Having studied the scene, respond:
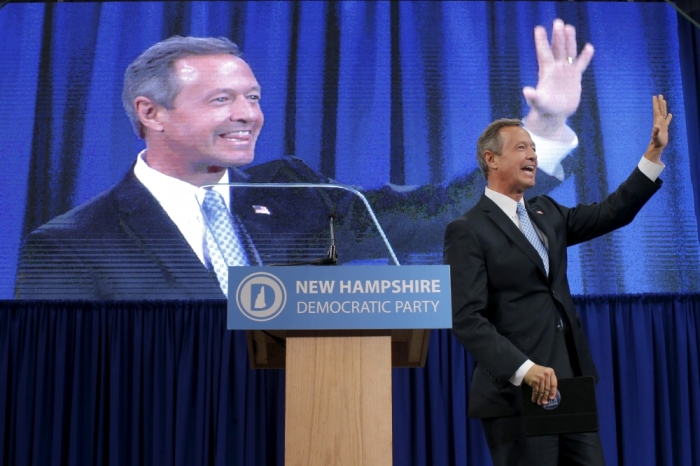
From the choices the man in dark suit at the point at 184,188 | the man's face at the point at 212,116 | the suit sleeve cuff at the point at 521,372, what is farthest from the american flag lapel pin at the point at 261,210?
the suit sleeve cuff at the point at 521,372

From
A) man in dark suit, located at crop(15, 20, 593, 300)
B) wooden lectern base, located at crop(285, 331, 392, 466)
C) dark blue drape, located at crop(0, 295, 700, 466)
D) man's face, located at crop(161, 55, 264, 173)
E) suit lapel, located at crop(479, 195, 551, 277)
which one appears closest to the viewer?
wooden lectern base, located at crop(285, 331, 392, 466)

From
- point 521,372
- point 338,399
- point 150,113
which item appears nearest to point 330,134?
point 150,113

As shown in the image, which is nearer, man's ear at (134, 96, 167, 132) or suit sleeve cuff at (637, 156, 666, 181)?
suit sleeve cuff at (637, 156, 666, 181)

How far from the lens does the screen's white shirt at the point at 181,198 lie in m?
4.32

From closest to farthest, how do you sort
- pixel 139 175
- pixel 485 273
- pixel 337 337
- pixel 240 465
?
pixel 337 337, pixel 485 273, pixel 240 465, pixel 139 175

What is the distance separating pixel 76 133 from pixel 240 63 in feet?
3.17

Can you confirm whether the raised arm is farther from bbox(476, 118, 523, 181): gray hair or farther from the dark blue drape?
bbox(476, 118, 523, 181): gray hair

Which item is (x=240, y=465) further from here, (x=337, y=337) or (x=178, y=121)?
(x=337, y=337)

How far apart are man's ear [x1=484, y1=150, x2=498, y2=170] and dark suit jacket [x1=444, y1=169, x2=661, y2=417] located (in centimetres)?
13

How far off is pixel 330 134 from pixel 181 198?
868mm

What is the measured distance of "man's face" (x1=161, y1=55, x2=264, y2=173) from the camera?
4426 mm

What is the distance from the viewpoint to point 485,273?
254 cm

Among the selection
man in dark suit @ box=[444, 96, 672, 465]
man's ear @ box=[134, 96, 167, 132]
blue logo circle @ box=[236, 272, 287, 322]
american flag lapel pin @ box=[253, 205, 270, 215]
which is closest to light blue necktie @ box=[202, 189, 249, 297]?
american flag lapel pin @ box=[253, 205, 270, 215]

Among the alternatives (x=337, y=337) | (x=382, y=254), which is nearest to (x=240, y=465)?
(x=382, y=254)
